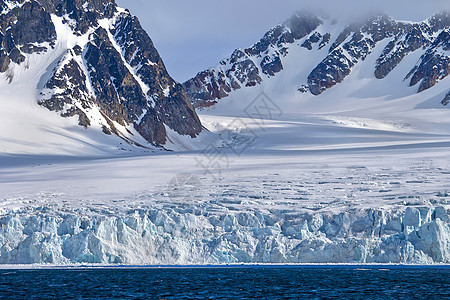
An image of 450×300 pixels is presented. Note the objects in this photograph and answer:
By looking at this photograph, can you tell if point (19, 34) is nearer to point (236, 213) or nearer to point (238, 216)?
point (236, 213)

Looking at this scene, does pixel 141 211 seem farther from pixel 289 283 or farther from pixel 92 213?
pixel 289 283

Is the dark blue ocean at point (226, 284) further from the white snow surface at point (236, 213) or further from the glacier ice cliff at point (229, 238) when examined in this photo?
the white snow surface at point (236, 213)

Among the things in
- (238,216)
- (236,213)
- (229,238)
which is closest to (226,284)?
(229,238)

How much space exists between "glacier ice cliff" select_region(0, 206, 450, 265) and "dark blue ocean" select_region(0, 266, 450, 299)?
1.57 metres

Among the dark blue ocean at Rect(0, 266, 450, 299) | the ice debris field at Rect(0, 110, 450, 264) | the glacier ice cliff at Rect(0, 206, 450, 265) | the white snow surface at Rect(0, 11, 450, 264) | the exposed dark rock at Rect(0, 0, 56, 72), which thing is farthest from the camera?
the exposed dark rock at Rect(0, 0, 56, 72)

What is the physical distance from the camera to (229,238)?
221 feet

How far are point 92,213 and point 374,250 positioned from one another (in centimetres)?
2764

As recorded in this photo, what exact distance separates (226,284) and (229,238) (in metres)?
11.8

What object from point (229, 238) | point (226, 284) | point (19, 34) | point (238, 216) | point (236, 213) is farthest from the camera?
point (19, 34)

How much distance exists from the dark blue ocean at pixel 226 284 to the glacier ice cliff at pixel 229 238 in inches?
62.0

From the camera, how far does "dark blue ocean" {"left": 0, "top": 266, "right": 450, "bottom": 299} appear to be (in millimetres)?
47344

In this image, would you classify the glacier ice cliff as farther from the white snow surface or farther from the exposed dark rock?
the exposed dark rock

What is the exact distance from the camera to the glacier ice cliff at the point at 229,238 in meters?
64.8

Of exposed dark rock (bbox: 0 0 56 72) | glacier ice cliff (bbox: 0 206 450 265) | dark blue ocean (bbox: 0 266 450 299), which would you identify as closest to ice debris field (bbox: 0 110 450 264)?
glacier ice cliff (bbox: 0 206 450 265)
